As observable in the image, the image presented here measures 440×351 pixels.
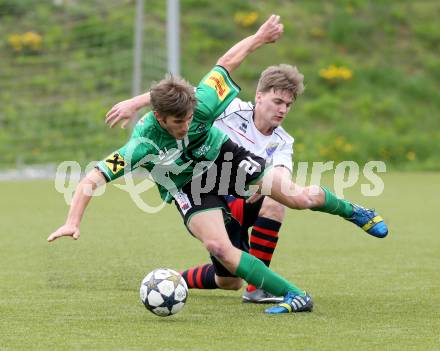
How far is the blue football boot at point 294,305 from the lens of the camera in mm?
5520

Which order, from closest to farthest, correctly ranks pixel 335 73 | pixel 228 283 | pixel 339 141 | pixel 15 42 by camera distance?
pixel 228 283 < pixel 339 141 < pixel 15 42 < pixel 335 73

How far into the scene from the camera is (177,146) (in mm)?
5672

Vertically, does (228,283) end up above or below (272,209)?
below

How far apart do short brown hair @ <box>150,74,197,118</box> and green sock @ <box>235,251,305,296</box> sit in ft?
2.92

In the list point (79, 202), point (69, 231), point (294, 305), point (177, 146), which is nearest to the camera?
point (69, 231)

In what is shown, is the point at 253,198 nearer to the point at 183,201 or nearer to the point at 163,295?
the point at 183,201

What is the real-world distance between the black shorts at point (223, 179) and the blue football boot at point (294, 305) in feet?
2.23

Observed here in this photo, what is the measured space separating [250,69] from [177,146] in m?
13.5

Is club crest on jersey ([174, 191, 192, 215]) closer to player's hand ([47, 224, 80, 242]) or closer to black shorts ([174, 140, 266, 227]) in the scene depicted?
black shorts ([174, 140, 266, 227])

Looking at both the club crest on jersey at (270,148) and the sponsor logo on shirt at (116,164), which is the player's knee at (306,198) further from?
the sponsor logo on shirt at (116,164)

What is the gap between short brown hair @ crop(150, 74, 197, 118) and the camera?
531 cm

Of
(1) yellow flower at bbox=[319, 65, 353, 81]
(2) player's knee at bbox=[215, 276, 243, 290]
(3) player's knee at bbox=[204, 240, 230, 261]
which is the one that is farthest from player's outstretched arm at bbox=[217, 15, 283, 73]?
(1) yellow flower at bbox=[319, 65, 353, 81]
